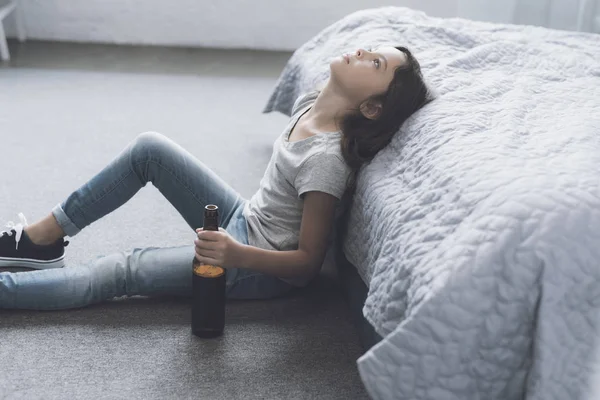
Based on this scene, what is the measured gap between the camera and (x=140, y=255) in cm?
161

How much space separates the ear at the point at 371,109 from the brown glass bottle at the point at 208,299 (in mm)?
350

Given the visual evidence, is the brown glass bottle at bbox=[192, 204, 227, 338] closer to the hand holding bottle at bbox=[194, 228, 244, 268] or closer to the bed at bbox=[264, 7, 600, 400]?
the hand holding bottle at bbox=[194, 228, 244, 268]

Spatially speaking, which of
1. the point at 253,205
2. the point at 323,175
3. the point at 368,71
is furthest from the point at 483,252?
the point at 253,205

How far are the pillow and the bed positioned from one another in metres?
0.66

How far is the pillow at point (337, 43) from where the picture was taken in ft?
6.99

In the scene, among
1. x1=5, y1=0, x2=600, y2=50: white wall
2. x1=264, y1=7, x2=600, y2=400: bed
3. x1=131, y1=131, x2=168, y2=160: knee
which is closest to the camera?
x1=264, y1=7, x2=600, y2=400: bed

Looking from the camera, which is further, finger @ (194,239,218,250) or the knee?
the knee

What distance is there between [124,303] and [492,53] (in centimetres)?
104

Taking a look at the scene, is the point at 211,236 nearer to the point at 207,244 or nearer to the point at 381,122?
the point at 207,244

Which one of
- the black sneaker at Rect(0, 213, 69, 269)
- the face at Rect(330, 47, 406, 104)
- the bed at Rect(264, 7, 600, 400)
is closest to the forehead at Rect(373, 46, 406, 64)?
the face at Rect(330, 47, 406, 104)

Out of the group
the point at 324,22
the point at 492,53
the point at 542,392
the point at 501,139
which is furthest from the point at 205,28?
the point at 542,392

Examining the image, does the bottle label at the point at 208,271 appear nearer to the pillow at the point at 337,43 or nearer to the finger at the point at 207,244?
the finger at the point at 207,244

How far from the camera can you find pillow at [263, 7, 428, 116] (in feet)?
6.99

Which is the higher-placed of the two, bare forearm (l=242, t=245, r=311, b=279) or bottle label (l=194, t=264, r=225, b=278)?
bare forearm (l=242, t=245, r=311, b=279)
